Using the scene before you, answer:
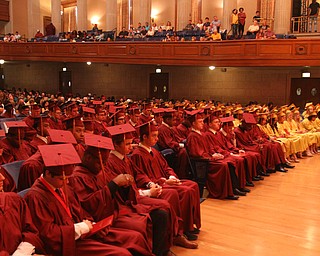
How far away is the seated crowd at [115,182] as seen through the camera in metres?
2.98

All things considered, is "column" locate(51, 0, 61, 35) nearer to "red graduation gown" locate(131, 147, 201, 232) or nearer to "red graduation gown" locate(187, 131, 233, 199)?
"red graduation gown" locate(187, 131, 233, 199)

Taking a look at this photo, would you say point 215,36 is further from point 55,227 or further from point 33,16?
point 33,16

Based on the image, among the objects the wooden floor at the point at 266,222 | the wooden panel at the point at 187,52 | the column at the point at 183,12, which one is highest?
the column at the point at 183,12

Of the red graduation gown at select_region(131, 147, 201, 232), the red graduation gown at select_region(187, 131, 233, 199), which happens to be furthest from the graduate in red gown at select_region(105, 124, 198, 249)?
the red graduation gown at select_region(187, 131, 233, 199)

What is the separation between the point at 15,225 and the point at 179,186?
7.86 feet

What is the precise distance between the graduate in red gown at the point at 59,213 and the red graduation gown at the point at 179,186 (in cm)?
152

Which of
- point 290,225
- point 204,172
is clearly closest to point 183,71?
point 204,172

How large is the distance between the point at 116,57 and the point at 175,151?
37.5ft

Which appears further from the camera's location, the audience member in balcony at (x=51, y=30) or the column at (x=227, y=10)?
the audience member in balcony at (x=51, y=30)

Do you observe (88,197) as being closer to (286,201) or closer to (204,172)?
(204,172)

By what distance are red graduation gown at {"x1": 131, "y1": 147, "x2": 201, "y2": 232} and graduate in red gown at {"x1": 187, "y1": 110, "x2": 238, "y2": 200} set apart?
1.46 metres

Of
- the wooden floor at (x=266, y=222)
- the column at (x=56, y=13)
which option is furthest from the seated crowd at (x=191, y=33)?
the wooden floor at (x=266, y=222)

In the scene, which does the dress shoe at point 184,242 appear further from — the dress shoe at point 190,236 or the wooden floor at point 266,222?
the dress shoe at point 190,236

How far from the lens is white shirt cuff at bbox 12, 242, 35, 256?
2.69m
